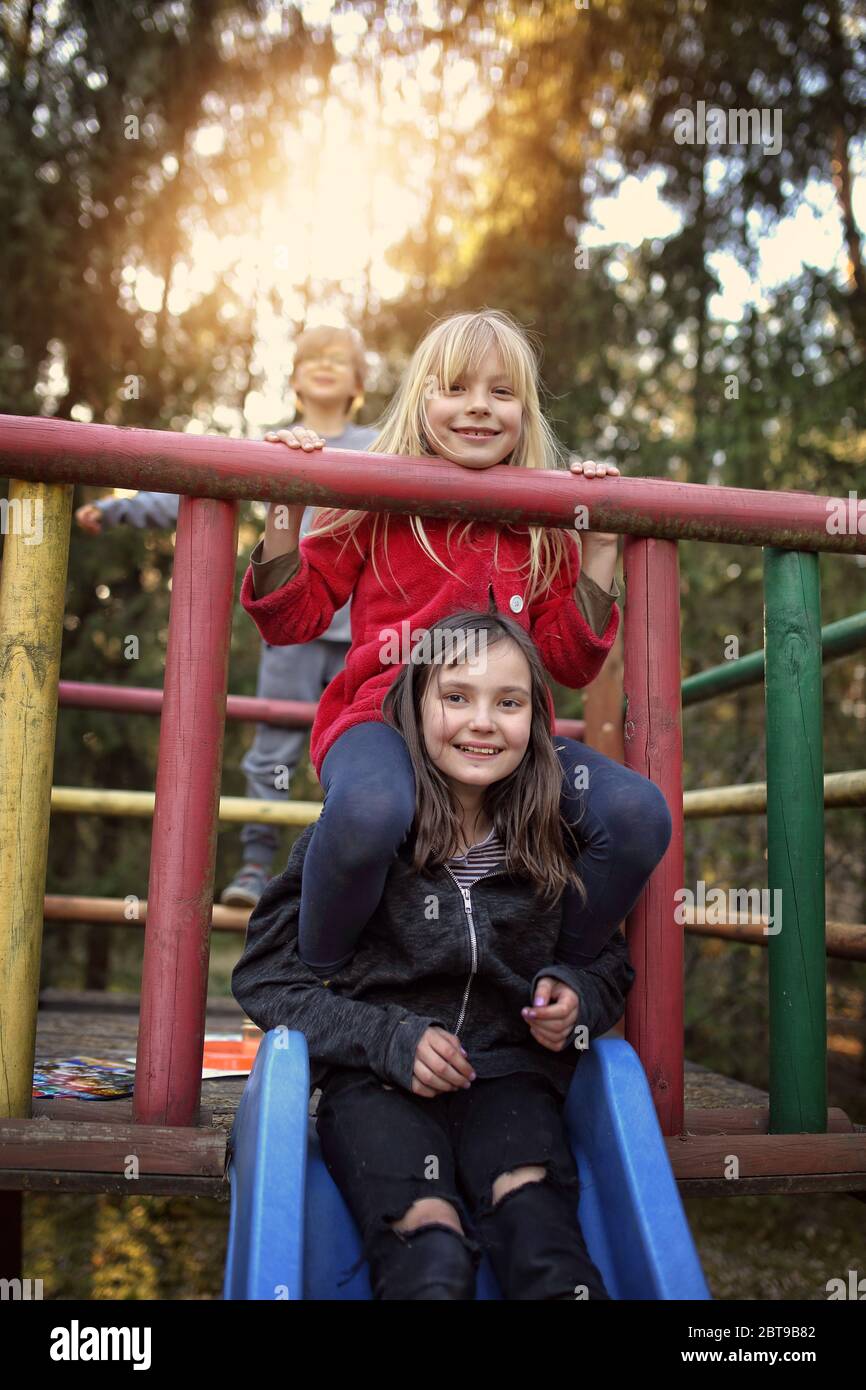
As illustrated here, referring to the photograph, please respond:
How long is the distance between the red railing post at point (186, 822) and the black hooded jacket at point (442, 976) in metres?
0.09

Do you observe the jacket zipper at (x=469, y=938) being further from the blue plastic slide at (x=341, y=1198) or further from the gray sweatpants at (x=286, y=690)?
the gray sweatpants at (x=286, y=690)

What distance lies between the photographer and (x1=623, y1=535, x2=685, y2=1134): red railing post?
1798 mm

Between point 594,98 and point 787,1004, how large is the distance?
6168 millimetres

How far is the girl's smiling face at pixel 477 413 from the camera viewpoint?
1.99m

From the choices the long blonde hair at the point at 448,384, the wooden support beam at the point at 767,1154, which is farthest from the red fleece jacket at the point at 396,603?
the wooden support beam at the point at 767,1154

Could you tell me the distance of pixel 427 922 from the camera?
1.63m

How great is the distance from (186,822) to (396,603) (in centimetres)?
54

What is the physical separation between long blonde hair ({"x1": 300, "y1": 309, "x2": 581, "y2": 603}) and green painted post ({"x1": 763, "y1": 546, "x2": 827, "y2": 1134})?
385mm

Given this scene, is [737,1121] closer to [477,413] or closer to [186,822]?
[186,822]

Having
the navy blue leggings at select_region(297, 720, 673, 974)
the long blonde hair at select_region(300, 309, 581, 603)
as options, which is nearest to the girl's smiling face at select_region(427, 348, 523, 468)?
the long blonde hair at select_region(300, 309, 581, 603)

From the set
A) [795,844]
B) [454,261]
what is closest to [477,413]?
[795,844]

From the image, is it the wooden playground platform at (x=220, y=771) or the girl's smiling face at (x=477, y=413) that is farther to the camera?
the girl's smiling face at (x=477, y=413)

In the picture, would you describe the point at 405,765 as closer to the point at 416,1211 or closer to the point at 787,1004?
the point at 416,1211
